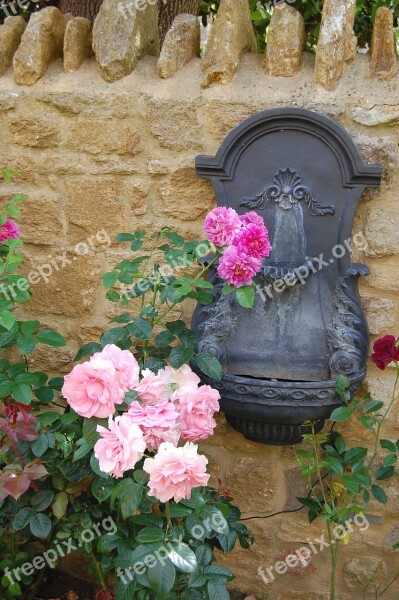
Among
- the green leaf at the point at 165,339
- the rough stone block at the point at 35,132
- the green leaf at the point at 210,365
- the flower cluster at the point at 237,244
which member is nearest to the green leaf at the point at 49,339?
the green leaf at the point at 165,339

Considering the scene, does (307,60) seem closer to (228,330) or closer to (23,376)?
(228,330)

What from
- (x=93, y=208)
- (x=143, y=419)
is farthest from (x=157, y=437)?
(x=93, y=208)

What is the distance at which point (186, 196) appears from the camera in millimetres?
2299

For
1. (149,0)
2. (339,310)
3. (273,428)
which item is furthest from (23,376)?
(149,0)

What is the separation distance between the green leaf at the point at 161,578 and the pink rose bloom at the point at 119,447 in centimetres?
23

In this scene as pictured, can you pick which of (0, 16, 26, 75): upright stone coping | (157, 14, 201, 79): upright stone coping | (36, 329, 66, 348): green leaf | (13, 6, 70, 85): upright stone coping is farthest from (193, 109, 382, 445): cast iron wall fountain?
(0, 16, 26, 75): upright stone coping

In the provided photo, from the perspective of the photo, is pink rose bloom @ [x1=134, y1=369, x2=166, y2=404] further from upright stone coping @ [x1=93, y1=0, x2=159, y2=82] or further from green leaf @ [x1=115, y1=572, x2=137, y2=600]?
upright stone coping @ [x1=93, y1=0, x2=159, y2=82]

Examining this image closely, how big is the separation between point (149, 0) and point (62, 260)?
2.99 ft

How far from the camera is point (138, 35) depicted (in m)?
2.29

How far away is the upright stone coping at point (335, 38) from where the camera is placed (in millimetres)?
2082

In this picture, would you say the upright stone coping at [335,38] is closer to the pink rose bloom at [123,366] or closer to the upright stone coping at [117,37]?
the upright stone coping at [117,37]

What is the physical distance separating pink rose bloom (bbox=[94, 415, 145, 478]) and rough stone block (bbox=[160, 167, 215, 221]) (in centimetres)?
89

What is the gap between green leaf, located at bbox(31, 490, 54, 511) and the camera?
198 cm

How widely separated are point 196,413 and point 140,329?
1.09 ft
